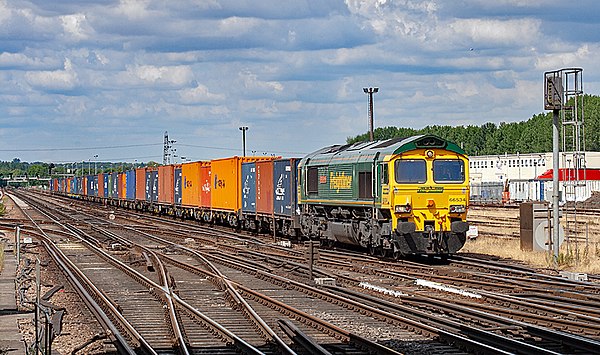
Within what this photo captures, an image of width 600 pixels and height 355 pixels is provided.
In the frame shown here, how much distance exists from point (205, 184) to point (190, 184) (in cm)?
393

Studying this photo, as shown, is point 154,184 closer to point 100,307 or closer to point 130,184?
point 130,184

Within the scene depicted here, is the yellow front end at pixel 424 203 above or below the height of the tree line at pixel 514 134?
below

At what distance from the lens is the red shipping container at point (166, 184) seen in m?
57.2

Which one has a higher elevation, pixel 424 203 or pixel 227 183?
pixel 227 183

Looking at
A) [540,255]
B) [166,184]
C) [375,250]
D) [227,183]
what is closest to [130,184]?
[166,184]

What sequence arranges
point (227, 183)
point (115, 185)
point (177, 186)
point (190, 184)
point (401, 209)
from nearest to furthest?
point (401, 209)
point (227, 183)
point (190, 184)
point (177, 186)
point (115, 185)

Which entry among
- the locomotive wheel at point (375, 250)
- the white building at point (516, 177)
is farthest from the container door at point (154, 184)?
the locomotive wheel at point (375, 250)

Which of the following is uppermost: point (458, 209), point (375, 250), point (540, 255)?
point (458, 209)

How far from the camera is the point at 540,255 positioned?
26453 millimetres

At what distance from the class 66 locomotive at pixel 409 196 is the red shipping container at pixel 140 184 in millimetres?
41634

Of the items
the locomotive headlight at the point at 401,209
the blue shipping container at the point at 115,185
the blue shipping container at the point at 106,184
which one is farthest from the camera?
the blue shipping container at the point at 106,184

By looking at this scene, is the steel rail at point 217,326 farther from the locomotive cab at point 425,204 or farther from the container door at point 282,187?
the container door at point 282,187

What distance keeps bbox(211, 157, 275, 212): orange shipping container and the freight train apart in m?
0.14

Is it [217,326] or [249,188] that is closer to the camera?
[217,326]
